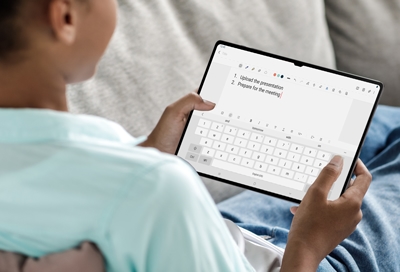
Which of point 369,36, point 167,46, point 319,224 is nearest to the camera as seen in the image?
point 319,224

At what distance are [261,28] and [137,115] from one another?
16.3 inches

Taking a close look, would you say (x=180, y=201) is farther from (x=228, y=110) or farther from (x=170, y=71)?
(x=170, y=71)

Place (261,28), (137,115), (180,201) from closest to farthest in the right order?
(180,201)
(137,115)
(261,28)

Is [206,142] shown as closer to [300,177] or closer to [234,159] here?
[234,159]

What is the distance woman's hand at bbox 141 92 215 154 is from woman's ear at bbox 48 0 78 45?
41cm

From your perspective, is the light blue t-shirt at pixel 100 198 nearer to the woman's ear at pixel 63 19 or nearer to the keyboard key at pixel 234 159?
the woman's ear at pixel 63 19

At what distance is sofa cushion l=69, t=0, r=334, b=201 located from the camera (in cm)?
101

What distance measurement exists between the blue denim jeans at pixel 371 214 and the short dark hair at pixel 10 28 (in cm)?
55

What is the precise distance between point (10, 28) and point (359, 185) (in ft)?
1.85

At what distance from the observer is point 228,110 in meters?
0.89

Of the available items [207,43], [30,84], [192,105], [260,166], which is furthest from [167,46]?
[30,84]

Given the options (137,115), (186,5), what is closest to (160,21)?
(186,5)

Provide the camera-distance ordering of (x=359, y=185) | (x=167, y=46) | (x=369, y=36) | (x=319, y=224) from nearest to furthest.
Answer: (x=319, y=224) < (x=359, y=185) < (x=167, y=46) < (x=369, y=36)

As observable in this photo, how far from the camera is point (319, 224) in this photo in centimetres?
70
